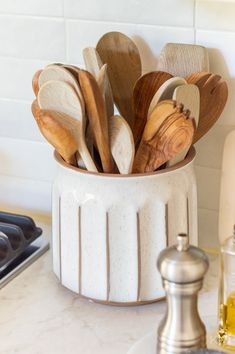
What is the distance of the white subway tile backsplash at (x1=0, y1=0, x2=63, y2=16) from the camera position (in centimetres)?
121

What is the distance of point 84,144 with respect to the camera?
1.01 metres

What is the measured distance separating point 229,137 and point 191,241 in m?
0.18

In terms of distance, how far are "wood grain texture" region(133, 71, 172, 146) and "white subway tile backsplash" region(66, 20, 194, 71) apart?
0.10m

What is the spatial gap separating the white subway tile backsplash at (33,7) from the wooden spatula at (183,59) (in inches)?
8.2

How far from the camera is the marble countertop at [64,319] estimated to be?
96 centimetres

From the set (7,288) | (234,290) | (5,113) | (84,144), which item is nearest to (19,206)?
(5,113)

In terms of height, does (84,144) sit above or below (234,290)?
above

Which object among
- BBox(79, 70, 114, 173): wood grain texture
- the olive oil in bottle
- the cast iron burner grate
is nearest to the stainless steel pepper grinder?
the olive oil in bottle

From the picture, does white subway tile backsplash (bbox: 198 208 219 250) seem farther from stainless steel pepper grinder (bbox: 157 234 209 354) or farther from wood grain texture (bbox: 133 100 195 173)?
stainless steel pepper grinder (bbox: 157 234 209 354)

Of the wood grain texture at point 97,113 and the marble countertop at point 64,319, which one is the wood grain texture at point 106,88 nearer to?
the wood grain texture at point 97,113

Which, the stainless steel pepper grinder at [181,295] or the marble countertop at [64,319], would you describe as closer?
the stainless steel pepper grinder at [181,295]

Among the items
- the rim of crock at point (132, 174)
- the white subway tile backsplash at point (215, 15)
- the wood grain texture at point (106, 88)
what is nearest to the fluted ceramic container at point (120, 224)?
the rim of crock at point (132, 174)

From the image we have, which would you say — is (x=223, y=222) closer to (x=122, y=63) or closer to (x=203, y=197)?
(x=203, y=197)

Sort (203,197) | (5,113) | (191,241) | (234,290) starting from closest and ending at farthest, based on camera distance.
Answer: (234,290) → (191,241) → (203,197) → (5,113)
